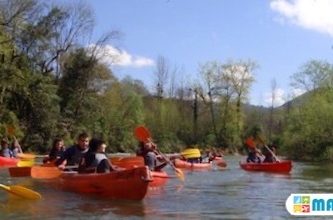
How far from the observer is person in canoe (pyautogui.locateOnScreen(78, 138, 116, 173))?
12.9 meters

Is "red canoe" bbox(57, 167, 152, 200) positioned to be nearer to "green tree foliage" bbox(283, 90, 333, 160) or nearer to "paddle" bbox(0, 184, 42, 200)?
"paddle" bbox(0, 184, 42, 200)

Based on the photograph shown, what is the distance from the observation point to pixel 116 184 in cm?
1228

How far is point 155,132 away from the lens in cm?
6712

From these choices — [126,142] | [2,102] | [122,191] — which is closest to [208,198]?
[122,191]

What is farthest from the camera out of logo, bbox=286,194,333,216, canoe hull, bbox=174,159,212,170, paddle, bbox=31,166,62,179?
canoe hull, bbox=174,159,212,170

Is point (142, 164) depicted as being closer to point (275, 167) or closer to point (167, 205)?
point (167, 205)

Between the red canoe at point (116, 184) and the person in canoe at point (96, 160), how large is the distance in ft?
0.90

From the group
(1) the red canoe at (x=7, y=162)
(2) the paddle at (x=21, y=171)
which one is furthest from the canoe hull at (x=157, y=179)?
(1) the red canoe at (x=7, y=162)

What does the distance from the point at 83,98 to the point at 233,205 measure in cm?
3746

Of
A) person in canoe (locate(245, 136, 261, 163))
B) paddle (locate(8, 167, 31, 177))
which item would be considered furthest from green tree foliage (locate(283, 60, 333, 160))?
paddle (locate(8, 167, 31, 177))

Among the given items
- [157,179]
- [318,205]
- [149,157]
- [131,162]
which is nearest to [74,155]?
[131,162]

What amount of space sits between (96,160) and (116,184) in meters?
1.12

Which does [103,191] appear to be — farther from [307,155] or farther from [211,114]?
[211,114]

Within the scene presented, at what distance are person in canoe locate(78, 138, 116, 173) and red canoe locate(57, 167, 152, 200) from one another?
0.90 ft
